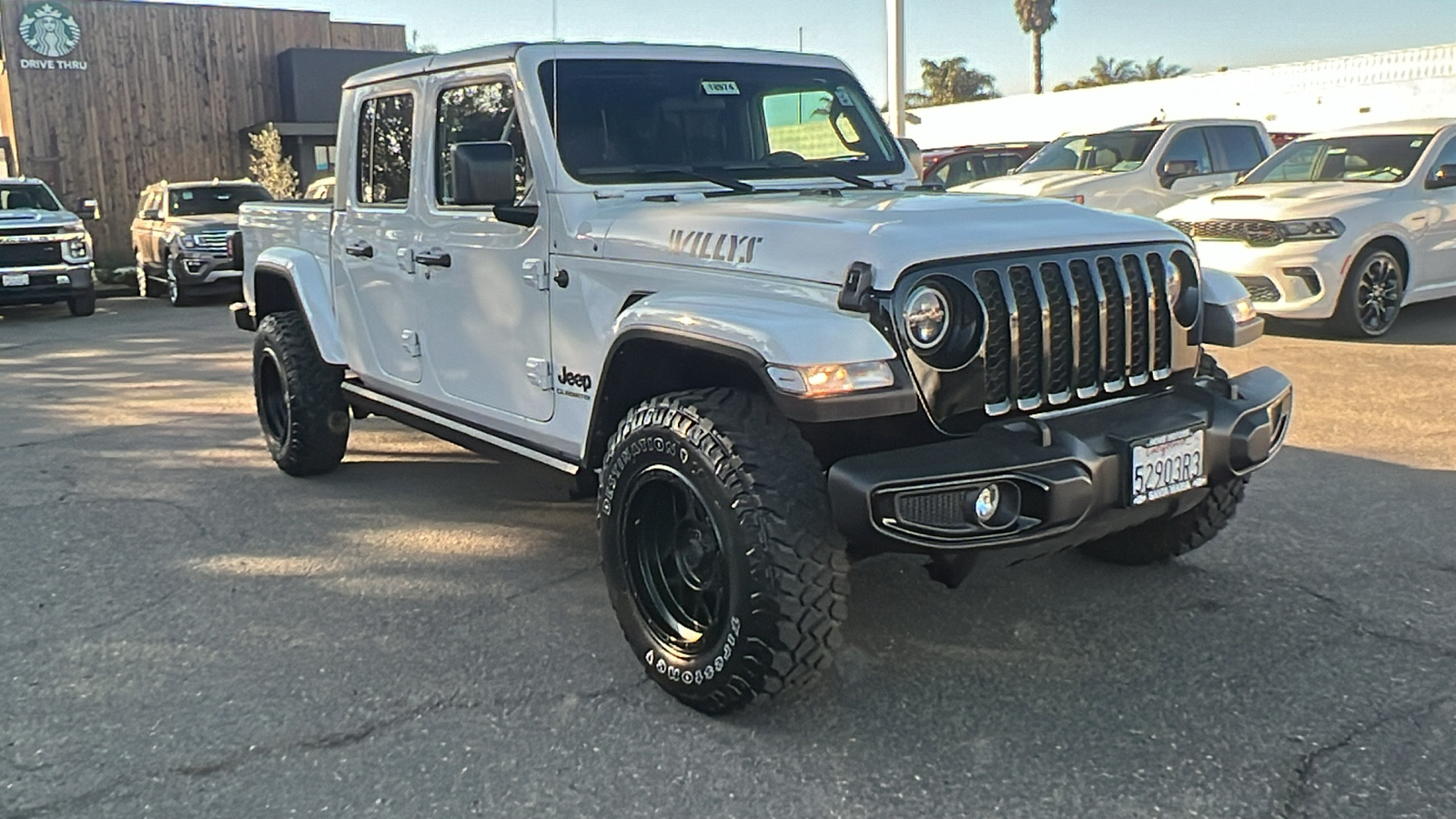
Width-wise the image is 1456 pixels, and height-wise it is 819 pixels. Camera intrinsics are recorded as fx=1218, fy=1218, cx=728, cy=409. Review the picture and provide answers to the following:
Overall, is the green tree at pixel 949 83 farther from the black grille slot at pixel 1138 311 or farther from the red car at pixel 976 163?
the black grille slot at pixel 1138 311

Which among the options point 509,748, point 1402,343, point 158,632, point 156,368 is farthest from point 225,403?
point 1402,343

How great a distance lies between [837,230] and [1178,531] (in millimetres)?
1840

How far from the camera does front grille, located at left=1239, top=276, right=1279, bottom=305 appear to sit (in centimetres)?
925

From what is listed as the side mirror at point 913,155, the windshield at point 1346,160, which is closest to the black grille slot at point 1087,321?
the side mirror at point 913,155

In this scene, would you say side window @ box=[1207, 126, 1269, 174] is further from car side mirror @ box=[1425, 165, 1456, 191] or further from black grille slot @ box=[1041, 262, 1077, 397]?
black grille slot @ box=[1041, 262, 1077, 397]

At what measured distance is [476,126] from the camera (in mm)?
4543

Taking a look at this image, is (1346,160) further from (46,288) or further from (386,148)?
(46,288)

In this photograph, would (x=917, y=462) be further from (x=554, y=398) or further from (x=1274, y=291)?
(x=1274, y=291)

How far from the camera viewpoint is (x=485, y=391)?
455cm

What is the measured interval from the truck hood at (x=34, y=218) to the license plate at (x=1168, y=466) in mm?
14755

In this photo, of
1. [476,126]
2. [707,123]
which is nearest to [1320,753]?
[707,123]

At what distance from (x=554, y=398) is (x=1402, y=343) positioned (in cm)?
761

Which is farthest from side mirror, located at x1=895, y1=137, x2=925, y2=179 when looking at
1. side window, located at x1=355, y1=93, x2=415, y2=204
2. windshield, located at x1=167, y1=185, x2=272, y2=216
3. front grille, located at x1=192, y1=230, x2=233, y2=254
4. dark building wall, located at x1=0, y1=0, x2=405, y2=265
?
dark building wall, located at x1=0, y1=0, x2=405, y2=265

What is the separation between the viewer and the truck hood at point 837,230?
319 cm
